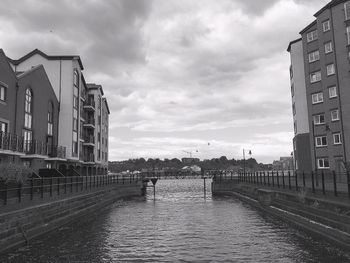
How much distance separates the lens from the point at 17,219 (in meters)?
14.0

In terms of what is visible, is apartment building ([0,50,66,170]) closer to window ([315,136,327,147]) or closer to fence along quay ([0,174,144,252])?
fence along quay ([0,174,144,252])

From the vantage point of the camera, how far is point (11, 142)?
28906 millimetres

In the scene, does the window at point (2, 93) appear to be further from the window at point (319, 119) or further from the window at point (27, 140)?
the window at point (319, 119)

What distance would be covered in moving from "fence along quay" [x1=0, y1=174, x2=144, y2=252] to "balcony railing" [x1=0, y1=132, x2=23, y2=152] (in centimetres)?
539

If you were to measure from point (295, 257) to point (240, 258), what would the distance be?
1770 millimetres

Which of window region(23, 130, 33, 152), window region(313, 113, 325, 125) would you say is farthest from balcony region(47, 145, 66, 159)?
window region(313, 113, 325, 125)

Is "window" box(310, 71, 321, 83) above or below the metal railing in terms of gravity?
above

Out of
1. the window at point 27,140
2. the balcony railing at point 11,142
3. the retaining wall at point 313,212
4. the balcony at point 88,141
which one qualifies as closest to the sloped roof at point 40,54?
the balcony at point 88,141

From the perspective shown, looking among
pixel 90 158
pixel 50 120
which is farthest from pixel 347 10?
pixel 90 158

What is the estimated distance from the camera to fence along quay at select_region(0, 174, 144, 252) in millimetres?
Result: 13453

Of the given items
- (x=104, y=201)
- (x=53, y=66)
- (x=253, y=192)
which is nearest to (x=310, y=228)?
(x=253, y=192)

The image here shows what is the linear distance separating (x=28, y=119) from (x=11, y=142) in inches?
237

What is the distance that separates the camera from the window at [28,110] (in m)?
33.9

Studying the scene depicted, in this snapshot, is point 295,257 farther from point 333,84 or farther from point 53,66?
point 53,66
